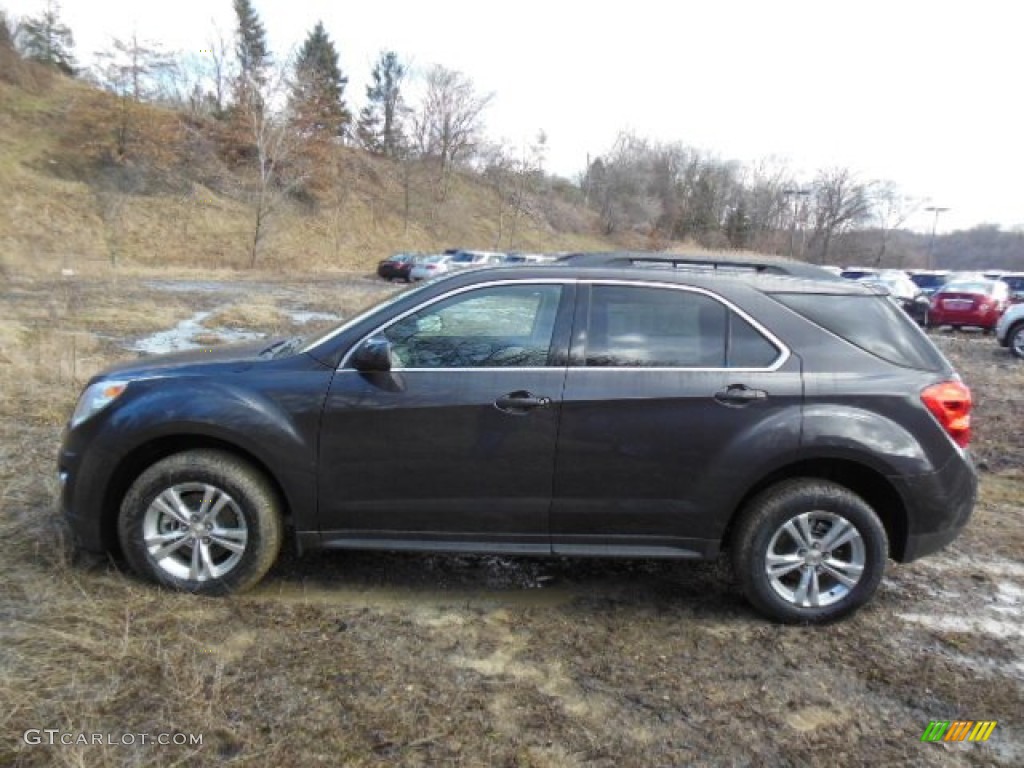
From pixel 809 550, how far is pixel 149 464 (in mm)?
3350

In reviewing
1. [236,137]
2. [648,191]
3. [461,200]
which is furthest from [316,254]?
[648,191]

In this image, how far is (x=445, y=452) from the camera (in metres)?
3.52

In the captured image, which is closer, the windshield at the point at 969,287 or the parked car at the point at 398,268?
the windshield at the point at 969,287

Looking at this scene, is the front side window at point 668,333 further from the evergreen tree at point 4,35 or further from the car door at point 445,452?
the evergreen tree at point 4,35

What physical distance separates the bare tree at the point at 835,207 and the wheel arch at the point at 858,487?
324 ft

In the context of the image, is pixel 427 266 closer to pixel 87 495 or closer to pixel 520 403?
pixel 87 495

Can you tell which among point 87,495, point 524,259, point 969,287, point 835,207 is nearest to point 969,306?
point 969,287

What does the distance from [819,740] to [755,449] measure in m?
1.27

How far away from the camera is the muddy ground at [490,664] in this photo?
8.66 ft

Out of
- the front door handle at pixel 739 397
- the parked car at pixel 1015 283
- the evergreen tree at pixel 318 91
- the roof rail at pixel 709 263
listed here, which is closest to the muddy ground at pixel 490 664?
the front door handle at pixel 739 397

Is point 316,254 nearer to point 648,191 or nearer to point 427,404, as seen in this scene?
point 427,404

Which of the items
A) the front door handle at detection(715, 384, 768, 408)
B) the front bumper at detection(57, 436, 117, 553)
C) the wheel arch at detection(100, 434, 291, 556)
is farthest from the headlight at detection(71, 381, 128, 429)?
the front door handle at detection(715, 384, 768, 408)

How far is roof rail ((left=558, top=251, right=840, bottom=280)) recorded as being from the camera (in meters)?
3.94

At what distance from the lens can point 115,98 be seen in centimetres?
4150
